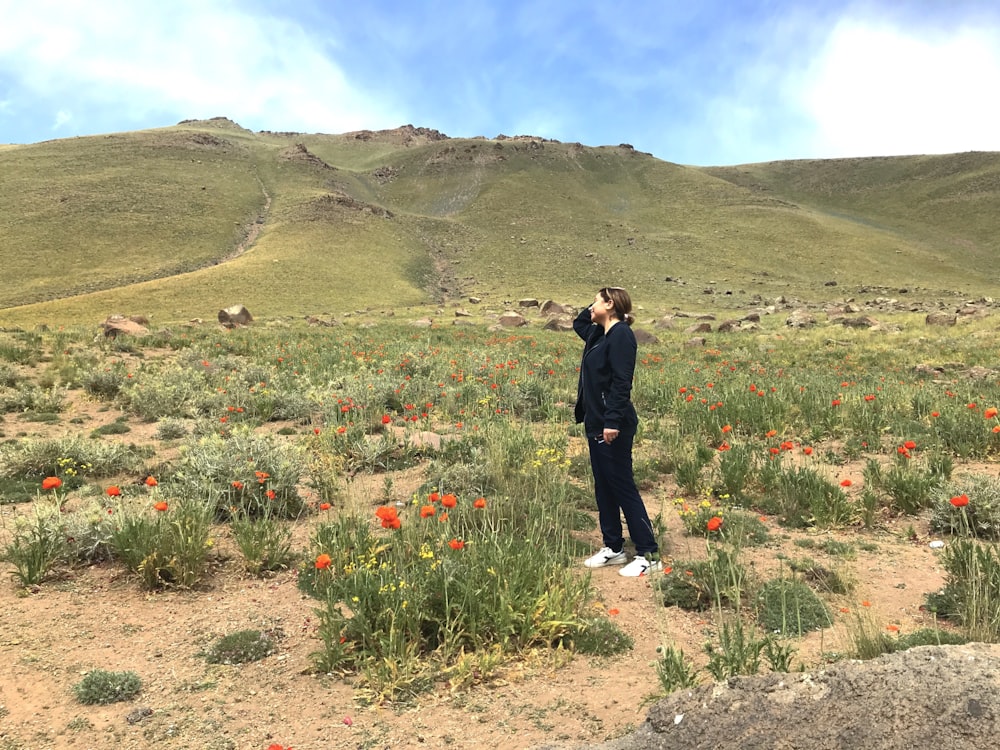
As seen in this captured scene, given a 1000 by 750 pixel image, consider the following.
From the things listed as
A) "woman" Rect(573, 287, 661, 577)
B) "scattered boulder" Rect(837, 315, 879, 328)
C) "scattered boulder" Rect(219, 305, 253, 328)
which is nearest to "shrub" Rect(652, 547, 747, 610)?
"woman" Rect(573, 287, 661, 577)

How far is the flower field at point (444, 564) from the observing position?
2938mm

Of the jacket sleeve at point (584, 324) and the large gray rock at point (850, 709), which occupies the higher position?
the jacket sleeve at point (584, 324)

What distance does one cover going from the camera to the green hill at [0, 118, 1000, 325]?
47.1 m

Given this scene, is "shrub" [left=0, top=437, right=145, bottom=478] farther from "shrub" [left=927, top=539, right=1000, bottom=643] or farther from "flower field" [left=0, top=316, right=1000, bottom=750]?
"shrub" [left=927, top=539, right=1000, bottom=643]

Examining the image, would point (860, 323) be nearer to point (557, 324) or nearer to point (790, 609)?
point (557, 324)

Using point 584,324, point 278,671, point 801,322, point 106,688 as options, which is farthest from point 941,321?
point 106,688

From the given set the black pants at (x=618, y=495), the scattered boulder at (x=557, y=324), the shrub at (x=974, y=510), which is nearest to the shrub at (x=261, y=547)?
the black pants at (x=618, y=495)

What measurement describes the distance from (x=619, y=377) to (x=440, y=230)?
73725 mm

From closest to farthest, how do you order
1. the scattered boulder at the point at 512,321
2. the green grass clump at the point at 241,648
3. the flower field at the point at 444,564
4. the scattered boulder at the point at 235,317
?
the flower field at the point at 444,564
the green grass clump at the point at 241,648
the scattered boulder at the point at 235,317
the scattered boulder at the point at 512,321

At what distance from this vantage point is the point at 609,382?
479 cm

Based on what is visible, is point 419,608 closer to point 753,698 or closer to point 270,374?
point 753,698

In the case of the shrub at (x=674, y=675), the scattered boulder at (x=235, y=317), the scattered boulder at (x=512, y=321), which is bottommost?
the shrub at (x=674, y=675)

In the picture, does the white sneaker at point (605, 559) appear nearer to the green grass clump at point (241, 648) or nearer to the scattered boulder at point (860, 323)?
the green grass clump at point (241, 648)

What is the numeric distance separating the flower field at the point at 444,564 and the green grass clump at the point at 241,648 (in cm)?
1
